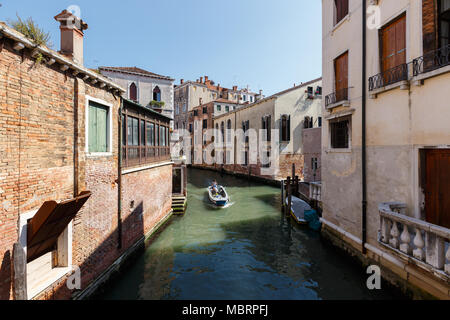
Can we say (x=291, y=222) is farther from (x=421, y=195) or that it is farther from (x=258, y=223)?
(x=421, y=195)

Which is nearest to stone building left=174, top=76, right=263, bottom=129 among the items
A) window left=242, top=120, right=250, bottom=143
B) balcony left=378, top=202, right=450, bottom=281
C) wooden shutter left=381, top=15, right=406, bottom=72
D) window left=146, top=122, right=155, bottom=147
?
window left=242, top=120, right=250, bottom=143

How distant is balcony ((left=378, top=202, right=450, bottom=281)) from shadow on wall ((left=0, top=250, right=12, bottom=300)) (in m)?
7.15

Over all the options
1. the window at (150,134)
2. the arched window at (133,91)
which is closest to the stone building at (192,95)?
the arched window at (133,91)

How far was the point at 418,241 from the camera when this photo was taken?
14.7 feet

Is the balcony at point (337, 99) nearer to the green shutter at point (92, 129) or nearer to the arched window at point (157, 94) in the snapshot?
the green shutter at point (92, 129)

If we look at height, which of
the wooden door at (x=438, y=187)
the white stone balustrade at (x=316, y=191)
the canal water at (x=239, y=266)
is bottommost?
the canal water at (x=239, y=266)

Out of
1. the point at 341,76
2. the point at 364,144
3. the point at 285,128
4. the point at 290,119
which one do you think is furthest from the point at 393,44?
the point at 290,119

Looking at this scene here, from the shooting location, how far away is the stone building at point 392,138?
4.71 metres

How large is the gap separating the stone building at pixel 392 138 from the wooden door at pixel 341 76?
0.11 ft

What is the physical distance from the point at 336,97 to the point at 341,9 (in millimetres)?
3034

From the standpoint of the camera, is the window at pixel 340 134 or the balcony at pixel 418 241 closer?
the balcony at pixel 418 241

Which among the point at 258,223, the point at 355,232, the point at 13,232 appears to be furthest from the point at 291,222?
the point at 13,232

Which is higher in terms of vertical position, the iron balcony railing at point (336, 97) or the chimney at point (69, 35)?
the chimney at point (69, 35)

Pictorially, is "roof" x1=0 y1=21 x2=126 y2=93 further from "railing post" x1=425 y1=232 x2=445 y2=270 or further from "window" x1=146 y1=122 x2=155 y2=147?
"railing post" x1=425 y1=232 x2=445 y2=270
